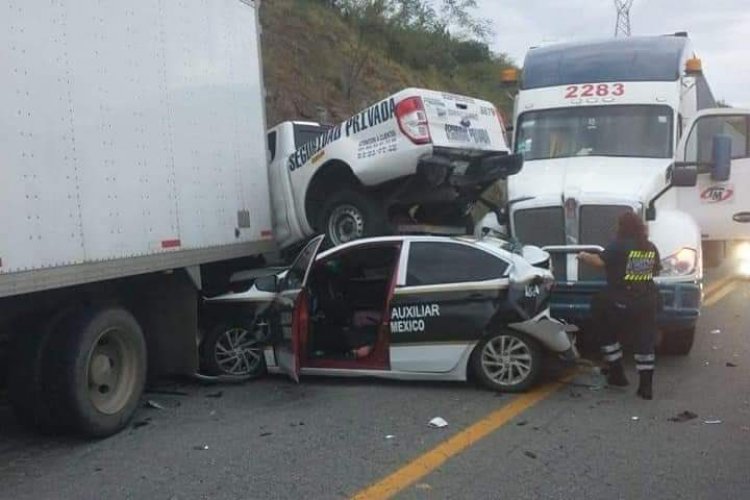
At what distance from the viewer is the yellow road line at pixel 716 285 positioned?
1358 centimetres

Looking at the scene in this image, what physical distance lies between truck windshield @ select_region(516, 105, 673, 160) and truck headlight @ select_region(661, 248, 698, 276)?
1.78 meters

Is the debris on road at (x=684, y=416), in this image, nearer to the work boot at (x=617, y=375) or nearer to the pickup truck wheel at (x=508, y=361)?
the work boot at (x=617, y=375)

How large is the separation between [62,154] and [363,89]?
19.0m

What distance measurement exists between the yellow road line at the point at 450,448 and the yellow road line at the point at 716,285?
289 inches

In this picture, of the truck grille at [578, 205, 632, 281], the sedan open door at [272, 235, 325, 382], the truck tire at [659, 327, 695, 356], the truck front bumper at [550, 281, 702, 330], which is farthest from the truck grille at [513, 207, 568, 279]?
the sedan open door at [272, 235, 325, 382]

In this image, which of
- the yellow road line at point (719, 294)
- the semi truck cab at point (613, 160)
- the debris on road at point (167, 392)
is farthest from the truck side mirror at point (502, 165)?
the yellow road line at point (719, 294)

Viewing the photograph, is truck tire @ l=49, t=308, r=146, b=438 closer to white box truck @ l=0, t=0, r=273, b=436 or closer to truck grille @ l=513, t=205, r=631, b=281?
white box truck @ l=0, t=0, r=273, b=436

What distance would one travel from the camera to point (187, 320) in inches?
290

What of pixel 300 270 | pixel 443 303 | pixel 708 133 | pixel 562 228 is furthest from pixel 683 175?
pixel 300 270

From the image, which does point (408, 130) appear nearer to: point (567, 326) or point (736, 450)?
point (567, 326)

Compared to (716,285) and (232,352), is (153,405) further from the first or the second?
(716,285)

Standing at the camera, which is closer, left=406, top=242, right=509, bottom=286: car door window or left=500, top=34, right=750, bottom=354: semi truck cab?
left=406, top=242, right=509, bottom=286: car door window

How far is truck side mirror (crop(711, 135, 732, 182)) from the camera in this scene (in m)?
9.65

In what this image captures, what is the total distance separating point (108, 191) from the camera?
598 cm
